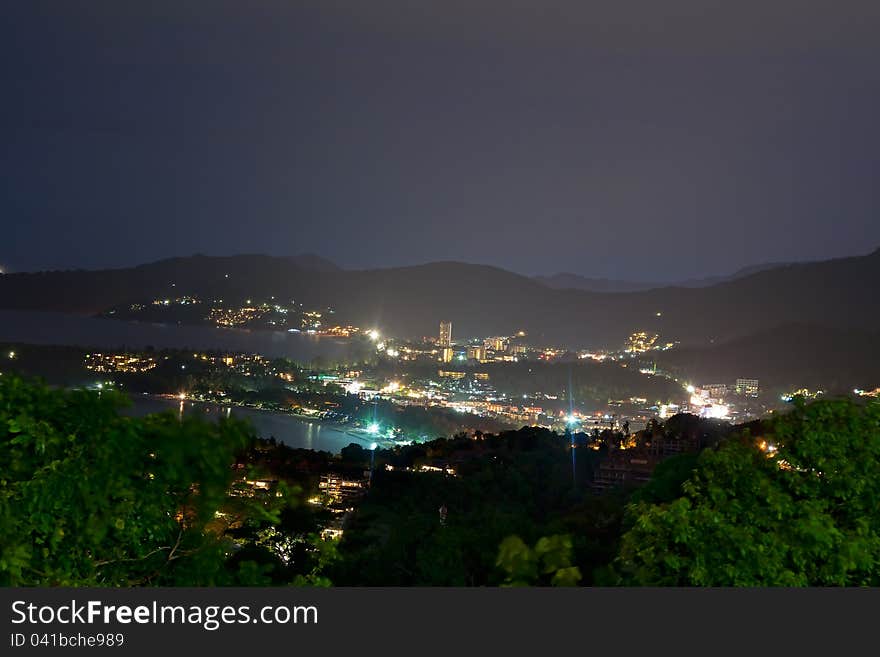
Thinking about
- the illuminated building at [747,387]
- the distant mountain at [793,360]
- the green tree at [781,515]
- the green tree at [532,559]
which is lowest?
the green tree at [532,559]

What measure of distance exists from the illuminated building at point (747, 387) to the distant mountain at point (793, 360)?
1.16 feet

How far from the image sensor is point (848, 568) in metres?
2.62

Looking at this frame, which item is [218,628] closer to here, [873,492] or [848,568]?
[848,568]

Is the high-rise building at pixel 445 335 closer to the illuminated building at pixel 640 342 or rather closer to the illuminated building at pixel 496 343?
the illuminated building at pixel 496 343

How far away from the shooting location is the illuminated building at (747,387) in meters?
31.5

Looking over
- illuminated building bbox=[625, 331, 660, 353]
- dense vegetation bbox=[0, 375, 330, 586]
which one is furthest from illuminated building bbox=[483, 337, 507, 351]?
dense vegetation bbox=[0, 375, 330, 586]

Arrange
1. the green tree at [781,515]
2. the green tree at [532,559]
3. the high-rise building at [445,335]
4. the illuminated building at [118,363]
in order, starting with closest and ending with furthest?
the green tree at [781,515], the green tree at [532,559], the illuminated building at [118,363], the high-rise building at [445,335]

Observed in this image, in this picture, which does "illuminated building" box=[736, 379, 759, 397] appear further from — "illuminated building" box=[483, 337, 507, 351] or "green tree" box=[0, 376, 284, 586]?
"green tree" box=[0, 376, 284, 586]

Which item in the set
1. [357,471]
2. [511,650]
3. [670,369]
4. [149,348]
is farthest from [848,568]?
[149,348]

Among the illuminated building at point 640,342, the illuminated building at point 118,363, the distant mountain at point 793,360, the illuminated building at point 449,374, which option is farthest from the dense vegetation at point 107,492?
the illuminated building at point 640,342

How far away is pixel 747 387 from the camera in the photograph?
1270 inches

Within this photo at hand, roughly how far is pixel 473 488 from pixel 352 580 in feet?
27.9

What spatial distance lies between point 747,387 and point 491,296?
35204 mm

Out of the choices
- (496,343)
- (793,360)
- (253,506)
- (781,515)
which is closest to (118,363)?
(496,343)
